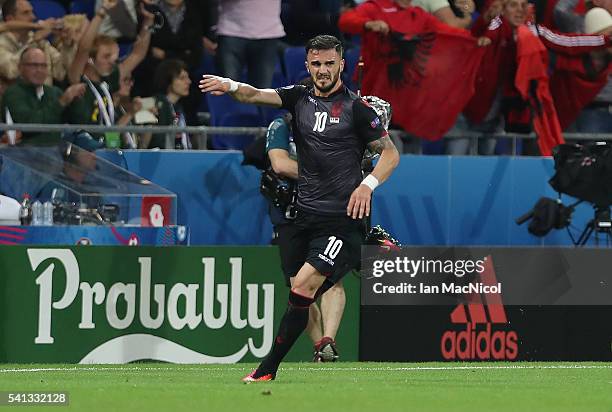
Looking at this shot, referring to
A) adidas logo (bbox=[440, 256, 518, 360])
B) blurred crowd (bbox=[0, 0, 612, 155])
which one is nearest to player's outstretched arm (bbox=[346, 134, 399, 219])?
adidas logo (bbox=[440, 256, 518, 360])

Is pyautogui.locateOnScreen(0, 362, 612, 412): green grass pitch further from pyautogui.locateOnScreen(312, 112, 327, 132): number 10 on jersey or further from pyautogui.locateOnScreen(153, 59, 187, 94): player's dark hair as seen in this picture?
pyautogui.locateOnScreen(153, 59, 187, 94): player's dark hair

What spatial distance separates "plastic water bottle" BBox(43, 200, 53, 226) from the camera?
13375 mm

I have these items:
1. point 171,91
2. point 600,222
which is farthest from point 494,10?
point 171,91

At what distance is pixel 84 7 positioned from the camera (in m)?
15.9

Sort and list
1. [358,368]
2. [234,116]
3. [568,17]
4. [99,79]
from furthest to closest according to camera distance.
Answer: [568,17]
[234,116]
[99,79]
[358,368]

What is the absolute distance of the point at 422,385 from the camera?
9.74m

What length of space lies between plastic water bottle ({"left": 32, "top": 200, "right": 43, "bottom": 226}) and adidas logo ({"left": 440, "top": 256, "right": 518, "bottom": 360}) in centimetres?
371

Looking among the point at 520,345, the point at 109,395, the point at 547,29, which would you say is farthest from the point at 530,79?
the point at 109,395

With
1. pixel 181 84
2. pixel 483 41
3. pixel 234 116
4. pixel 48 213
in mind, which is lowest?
pixel 48 213

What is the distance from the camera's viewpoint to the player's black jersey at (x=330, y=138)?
10.2m

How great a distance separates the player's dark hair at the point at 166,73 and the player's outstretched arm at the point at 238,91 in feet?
17.0

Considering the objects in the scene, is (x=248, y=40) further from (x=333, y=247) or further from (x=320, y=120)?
(x=333, y=247)

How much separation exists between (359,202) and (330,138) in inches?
24.6

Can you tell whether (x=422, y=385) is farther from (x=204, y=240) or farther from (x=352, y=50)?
(x=352, y=50)
